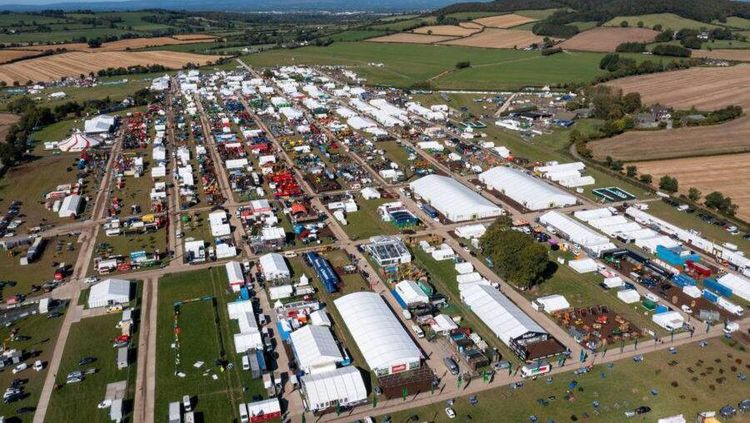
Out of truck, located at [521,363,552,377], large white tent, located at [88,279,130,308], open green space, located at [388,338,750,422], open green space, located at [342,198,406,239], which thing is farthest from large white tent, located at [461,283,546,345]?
large white tent, located at [88,279,130,308]

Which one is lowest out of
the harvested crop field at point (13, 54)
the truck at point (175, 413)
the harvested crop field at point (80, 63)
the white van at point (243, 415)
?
the white van at point (243, 415)

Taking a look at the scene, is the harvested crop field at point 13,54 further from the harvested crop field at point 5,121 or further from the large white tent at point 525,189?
the large white tent at point 525,189

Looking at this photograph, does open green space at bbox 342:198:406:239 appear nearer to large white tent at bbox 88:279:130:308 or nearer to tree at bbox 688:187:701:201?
large white tent at bbox 88:279:130:308

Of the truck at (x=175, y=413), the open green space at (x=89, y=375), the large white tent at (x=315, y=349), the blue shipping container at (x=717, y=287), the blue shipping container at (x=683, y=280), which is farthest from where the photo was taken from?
the blue shipping container at (x=683, y=280)

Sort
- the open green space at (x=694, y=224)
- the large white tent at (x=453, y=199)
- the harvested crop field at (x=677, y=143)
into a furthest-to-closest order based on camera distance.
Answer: the harvested crop field at (x=677, y=143), the large white tent at (x=453, y=199), the open green space at (x=694, y=224)

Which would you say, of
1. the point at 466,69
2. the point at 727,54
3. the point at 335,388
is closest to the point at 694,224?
the point at 335,388

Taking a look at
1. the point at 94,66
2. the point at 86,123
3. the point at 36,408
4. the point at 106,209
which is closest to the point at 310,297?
the point at 36,408

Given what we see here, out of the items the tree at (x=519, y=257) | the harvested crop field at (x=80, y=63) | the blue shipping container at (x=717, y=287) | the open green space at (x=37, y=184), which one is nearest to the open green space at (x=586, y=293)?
the tree at (x=519, y=257)

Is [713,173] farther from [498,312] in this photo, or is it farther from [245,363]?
[245,363]
